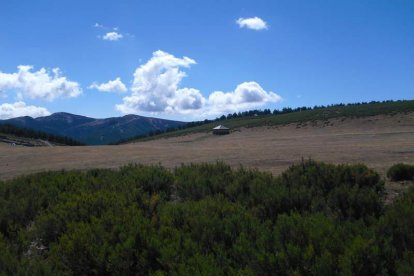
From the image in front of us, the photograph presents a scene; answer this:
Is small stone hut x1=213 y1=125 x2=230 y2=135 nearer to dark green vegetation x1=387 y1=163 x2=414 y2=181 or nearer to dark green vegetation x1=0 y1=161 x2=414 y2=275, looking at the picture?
dark green vegetation x1=387 y1=163 x2=414 y2=181

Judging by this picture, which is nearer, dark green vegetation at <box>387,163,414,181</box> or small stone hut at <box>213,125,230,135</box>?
dark green vegetation at <box>387,163,414,181</box>

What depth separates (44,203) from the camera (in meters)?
9.70

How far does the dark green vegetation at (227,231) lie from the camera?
499 cm

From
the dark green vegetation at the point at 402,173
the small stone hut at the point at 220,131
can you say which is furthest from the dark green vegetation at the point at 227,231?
the small stone hut at the point at 220,131

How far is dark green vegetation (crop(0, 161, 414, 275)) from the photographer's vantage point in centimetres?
499

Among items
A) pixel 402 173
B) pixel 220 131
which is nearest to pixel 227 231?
pixel 402 173

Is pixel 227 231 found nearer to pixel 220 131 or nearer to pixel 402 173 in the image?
pixel 402 173

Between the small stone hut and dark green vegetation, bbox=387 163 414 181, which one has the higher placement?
dark green vegetation, bbox=387 163 414 181

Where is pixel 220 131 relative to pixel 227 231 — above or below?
below

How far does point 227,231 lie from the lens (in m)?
6.15

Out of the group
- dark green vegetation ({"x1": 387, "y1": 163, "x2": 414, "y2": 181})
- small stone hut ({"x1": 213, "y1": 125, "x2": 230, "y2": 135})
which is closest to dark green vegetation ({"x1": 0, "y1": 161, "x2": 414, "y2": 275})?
dark green vegetation ({"x1": 387, "y1": 163, "x2": 414, "y2": 181})

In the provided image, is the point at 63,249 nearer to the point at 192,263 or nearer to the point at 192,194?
the point at 192,263

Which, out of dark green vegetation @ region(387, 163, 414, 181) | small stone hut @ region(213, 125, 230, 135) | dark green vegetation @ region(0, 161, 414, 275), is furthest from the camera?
small stone hut @ region(213, 125, 230, 135)

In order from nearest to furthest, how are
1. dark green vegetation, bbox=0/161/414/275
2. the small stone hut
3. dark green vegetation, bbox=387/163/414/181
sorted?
dark green vegetation, bbox=0/161/414/275
dark green vegetation, bbox=387/163/414/181
the small stone hut
